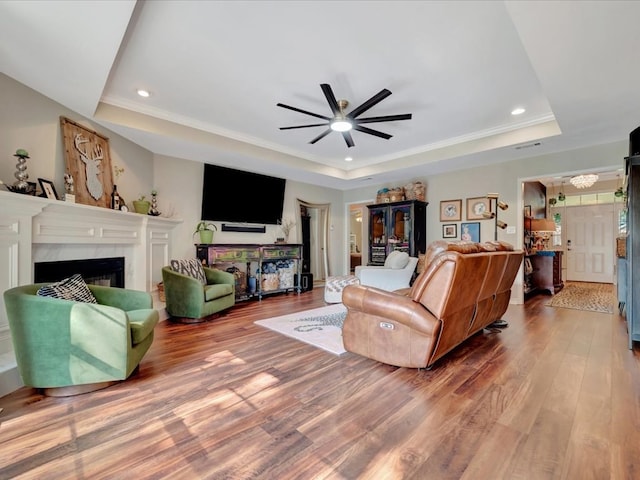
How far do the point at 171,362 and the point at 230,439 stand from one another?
132 centimetres

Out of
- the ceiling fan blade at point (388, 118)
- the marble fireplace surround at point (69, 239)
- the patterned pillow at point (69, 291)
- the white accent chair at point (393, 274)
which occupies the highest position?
the ceiling fan blade at point (388, 118)

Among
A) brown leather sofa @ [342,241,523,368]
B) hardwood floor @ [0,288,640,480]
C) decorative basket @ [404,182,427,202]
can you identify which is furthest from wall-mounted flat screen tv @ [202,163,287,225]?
brown leather sofa @ [342,241,523,368]

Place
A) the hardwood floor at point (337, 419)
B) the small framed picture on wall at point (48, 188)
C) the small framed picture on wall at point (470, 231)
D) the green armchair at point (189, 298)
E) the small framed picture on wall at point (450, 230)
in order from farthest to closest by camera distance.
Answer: the small framed picture on wall at point (450, 230), the small framed picture on wall at point (470, 231), the green armchair at point (189, 298), the small framed picture on wall at point (48, 188), the hardwood floor at point (337, 419)

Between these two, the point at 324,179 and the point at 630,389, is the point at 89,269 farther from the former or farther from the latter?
the point at 630,389

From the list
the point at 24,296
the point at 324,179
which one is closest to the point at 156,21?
the point at 24,296

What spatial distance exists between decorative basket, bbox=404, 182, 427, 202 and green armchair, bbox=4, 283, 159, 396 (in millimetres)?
5549

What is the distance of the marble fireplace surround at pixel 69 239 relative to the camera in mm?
2355

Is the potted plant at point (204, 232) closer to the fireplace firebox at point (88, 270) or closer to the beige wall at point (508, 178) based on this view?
the fireplace firebox at point (88, 270)

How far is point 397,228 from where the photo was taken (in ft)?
21.0

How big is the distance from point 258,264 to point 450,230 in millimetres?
3966

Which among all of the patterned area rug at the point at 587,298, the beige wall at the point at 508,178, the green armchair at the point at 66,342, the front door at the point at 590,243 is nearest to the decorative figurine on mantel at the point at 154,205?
the green armchair at the point at 66,342

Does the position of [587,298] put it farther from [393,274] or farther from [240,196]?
[240,196]

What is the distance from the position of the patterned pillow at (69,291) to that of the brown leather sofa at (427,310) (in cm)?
221

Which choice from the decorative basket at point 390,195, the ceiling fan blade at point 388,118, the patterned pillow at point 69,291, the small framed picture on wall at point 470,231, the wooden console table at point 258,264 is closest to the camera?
the patterned pillow at point 69,291
